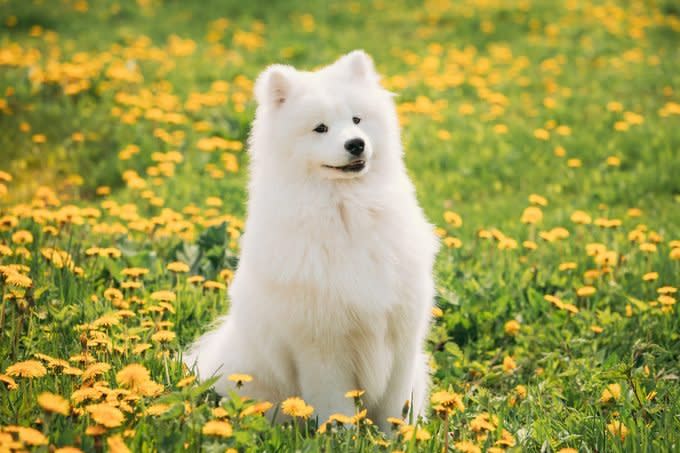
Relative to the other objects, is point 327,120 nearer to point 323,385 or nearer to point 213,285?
point 323,385

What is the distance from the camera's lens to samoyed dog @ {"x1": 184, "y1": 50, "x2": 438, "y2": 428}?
8.51 feet

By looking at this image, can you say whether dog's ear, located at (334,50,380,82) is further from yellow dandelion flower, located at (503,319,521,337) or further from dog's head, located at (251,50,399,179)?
yellow dandelion flower, located at (503,319,521,337)

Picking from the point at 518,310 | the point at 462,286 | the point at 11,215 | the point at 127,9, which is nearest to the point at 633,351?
the point at 518,310

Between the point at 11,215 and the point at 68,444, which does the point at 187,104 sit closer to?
the point at 11,215

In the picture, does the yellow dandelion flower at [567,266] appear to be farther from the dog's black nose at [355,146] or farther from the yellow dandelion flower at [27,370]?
the yellow dandelion flower at [27,370]

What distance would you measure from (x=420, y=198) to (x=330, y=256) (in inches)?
110

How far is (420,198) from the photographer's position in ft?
Result: 17.5

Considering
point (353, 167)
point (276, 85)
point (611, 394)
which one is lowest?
point (611, 394)

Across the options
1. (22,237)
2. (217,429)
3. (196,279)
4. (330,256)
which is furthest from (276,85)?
(22,237)

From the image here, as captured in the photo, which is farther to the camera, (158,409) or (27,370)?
(27,370)

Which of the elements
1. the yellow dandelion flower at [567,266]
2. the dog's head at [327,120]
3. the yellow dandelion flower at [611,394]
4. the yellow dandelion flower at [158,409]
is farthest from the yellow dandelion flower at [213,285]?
the yellow dandelion flower at [611,394]

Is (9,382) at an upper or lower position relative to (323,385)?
upper

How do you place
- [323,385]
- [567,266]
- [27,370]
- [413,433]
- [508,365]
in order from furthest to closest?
[567,266] → [508,365] → [323,385] → [27,370] → [413,433]

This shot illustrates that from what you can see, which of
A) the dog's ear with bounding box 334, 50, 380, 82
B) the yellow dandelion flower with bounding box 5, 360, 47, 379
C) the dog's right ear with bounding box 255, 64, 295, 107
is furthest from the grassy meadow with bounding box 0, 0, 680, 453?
the dog's ear with bounding box 334, 50, 380, 82
